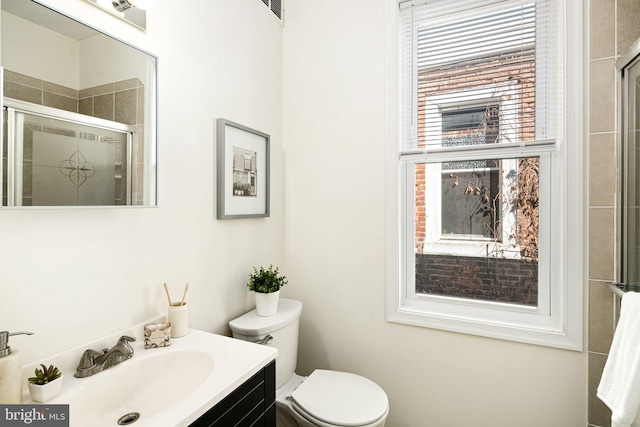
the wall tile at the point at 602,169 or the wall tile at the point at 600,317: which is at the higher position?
the wall tile at the point at 602,169

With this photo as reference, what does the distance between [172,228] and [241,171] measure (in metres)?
0.46

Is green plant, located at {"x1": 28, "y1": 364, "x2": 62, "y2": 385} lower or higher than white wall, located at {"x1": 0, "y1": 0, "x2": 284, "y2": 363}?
lower

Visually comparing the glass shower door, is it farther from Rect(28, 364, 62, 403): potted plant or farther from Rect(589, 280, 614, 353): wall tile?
Rect(28, 364, 62, 403): potted plant

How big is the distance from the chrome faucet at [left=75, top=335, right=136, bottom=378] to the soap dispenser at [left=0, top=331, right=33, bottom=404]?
169 millimetres

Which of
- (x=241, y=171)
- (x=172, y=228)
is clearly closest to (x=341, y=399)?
(x=172, y=228)

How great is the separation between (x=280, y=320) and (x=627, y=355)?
123cm

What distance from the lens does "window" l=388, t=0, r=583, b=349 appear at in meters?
1.42

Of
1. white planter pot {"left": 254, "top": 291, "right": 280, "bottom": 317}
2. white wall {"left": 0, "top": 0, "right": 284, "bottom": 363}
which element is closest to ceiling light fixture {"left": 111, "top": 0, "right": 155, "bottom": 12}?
white wall {"left": 0, "top": 0, "right": 284, "bottom": 363}

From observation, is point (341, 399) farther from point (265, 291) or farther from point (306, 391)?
point (265, 291)

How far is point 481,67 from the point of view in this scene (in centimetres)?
161

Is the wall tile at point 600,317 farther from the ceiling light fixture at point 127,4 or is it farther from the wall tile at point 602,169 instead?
the ceiling light fixture at point 127,4

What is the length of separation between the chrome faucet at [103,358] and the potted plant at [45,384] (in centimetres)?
10

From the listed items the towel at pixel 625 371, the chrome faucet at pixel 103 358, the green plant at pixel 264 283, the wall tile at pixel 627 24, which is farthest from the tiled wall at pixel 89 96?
the wall tile at pixel 627 24

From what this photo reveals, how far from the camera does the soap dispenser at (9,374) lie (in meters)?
0.69
